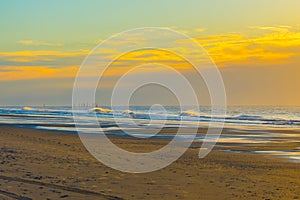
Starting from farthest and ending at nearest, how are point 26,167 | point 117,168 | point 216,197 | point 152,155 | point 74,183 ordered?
point 152,155 < point 117,168 < point 26,167 < point 74,183 < point 216,197

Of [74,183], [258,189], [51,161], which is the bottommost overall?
[258,189]

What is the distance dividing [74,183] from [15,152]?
20.6ft

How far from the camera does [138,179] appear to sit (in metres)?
12.4

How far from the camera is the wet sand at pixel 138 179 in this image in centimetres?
1043

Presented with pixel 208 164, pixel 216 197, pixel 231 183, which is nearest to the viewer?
pixel 216 197

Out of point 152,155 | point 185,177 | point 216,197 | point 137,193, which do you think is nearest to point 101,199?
point 137,193

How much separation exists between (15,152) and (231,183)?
347 inches

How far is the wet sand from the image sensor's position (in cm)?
1043

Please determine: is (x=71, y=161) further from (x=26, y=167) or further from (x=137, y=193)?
(x=137, y=193)

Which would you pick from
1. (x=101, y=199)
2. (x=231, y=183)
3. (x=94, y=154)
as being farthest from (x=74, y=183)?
(x=94, y=154)

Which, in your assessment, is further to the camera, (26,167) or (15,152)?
(15,152)

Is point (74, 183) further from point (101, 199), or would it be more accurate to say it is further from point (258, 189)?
point (258, 189)

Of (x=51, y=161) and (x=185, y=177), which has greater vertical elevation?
(x=51, y=161)

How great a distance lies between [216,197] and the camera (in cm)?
1055
